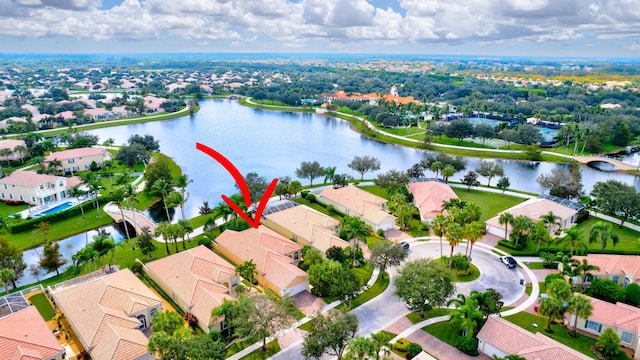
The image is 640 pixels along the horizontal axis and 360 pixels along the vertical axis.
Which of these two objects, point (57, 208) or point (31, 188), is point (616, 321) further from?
point (31, 188)

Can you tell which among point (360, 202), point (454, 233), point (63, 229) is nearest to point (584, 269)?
point (454, 233)

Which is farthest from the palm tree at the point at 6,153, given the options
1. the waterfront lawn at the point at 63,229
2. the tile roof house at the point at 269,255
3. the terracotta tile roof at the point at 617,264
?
the terracotta tile roof at the point at 617,264

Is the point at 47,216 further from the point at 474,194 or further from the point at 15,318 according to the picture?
the point at 474,194

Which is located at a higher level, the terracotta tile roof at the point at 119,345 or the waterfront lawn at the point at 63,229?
the terracotta tile roof at the point at 119,345

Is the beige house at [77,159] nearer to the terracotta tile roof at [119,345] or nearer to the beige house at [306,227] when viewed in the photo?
the beige house at [306,227]

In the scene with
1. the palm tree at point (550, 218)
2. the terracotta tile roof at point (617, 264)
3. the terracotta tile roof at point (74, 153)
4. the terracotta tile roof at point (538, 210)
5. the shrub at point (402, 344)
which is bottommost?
the shrub at point (402, 344)

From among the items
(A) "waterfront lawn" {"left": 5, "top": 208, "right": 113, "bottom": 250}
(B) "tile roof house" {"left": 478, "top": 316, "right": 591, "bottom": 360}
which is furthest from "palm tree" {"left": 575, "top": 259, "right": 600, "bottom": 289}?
(A) "waterfront lawn" {"left": 5, "top": 208, "right": 113, "bottom": 250}

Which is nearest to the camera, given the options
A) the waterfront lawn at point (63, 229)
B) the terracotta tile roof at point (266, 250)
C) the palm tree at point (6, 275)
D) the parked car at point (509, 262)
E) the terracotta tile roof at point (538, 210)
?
the palm tree at point (6, 275)
